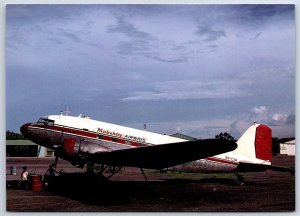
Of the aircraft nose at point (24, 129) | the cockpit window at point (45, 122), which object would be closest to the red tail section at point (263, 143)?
the cockpit window at point (45, 122)

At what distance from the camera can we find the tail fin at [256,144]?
25.9 ft

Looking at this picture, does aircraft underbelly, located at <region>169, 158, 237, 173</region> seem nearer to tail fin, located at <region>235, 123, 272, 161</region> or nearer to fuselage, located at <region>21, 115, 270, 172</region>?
tail fin, located at <region>235, 123, 272, 161</region>

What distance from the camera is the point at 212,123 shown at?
274 inches

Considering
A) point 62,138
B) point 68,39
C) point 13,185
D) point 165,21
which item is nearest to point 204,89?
point 165,21

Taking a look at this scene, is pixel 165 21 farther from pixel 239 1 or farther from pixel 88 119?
pixel 88 119

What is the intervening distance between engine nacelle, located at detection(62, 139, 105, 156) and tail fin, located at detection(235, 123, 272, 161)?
331cm

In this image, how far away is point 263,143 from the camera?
29.1 feet

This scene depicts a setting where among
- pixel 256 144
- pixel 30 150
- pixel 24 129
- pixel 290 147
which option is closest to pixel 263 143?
pixel 256 144

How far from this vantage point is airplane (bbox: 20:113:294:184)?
754cm

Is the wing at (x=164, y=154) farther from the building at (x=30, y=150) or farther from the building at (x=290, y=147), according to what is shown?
the building at (x=30, y=150)

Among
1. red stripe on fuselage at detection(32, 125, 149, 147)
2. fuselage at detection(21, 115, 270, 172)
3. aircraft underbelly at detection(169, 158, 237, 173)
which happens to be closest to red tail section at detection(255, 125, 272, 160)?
aircraft underbelly at detection(169, 158, 237, 173)

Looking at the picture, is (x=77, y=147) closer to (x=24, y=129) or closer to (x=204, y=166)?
(x=24, y=129)

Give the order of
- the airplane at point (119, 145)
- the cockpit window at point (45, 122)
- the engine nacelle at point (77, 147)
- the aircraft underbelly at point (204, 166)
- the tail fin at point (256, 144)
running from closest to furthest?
1. the airplane at point (119, 145)
2. the engine nacelle at point (77, 147)
3. the tail fin at point (256, 144)
4. the cockpit window at point (45, 122)
5. the aircraft underbelly at point (204, 166)

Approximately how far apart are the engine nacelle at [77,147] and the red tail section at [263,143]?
3563 millimetres
